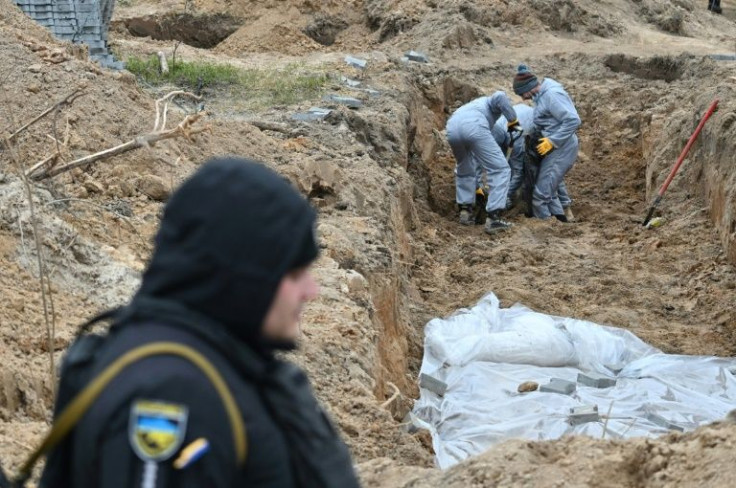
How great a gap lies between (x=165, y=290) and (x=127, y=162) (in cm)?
593

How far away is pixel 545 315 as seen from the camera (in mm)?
8570

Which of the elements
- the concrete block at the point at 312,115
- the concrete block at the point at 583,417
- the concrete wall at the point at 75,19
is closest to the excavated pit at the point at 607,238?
the concrete block at the point at 312,115

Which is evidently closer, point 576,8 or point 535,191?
point 535,191

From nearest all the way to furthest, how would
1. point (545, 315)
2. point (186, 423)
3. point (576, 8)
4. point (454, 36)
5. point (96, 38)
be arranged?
1. point (186, 423)
2. point (545, 315)
3. point (96, 38)
4. point (454, 36)
5. point (576, 8)

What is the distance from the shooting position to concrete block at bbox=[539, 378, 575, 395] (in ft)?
23.4

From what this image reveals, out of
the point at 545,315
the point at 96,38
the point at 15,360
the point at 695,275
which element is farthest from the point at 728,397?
the point at 96,38

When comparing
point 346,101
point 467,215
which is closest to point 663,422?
point 467,215

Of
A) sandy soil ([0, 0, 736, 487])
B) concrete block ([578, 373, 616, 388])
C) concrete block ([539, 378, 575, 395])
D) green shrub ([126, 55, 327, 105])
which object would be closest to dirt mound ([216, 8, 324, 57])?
sandy soil ([0, 0, 736, 487])

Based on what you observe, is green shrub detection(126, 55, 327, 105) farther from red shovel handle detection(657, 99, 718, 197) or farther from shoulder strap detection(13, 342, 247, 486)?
shoulder strap detection(13, 342, 247, 486)

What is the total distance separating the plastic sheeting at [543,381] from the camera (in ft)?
21.9

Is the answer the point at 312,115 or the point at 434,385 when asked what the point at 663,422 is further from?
the point at 312,115

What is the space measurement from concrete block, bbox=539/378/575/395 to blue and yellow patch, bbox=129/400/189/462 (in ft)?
18.4

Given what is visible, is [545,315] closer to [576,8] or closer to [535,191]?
[535,191]

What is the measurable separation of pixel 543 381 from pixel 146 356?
591 cm
